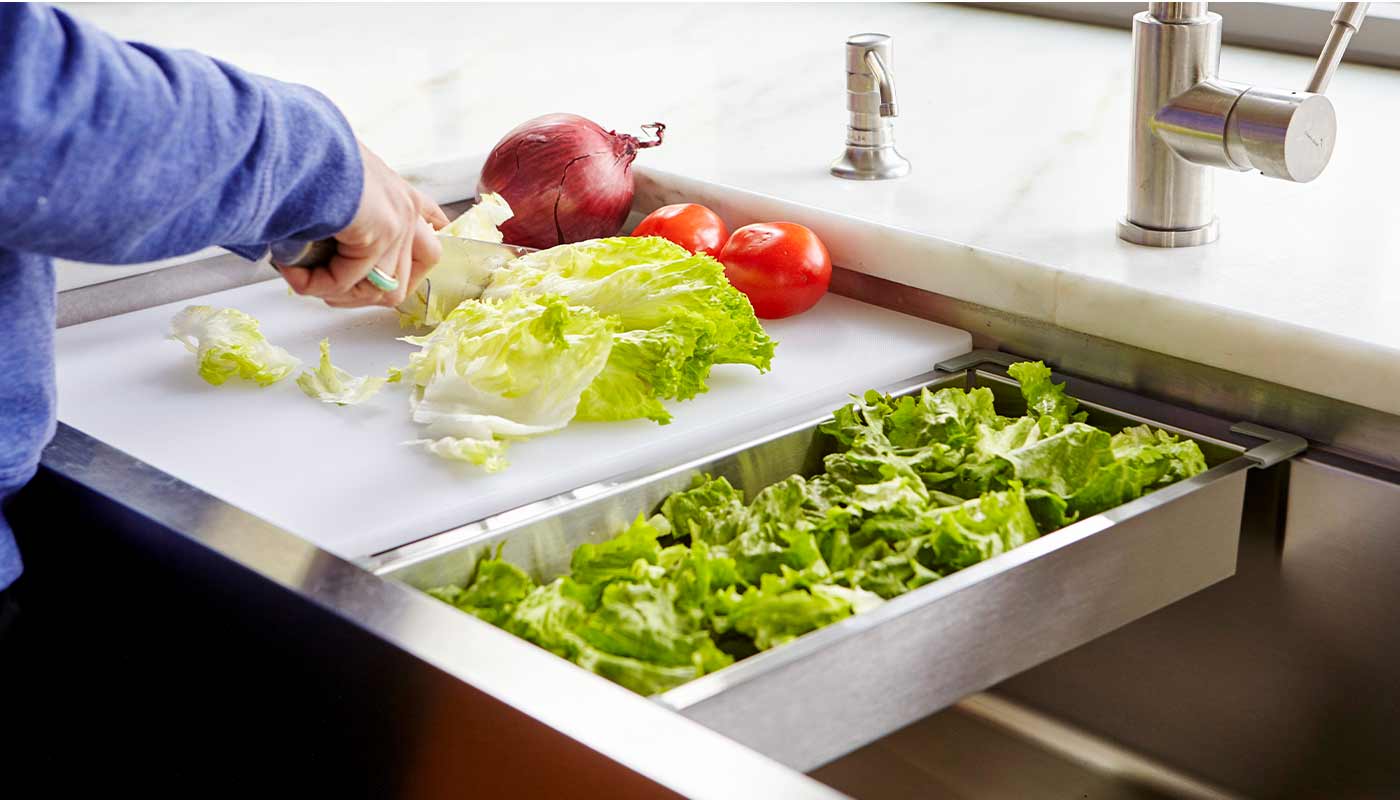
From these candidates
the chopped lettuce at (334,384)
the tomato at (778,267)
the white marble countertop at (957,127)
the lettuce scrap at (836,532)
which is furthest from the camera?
the tomato at (778,267)

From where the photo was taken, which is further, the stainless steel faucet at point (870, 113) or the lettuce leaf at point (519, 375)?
the stainless steel faucet at point (870, 113)

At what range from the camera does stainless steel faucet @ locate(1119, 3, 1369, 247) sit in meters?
1.19

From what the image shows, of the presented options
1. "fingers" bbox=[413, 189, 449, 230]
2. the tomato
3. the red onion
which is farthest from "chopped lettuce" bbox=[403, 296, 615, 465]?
the red onion

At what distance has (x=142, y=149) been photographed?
87 cm

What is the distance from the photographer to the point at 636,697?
0.79 m

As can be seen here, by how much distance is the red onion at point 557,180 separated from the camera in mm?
1606

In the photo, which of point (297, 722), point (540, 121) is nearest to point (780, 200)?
point (540, 121)

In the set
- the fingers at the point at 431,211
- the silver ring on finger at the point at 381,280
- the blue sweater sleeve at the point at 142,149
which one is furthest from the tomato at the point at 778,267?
the blue sweater sleeve at the point at 142,149

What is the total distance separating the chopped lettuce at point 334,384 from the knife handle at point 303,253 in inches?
9.5

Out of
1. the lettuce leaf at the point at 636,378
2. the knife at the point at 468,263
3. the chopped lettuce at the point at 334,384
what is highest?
the knife at the point at 468,263

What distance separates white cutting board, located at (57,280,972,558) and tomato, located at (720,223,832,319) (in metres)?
0.03

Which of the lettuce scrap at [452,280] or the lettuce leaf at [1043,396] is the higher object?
the lettuce scrap at [452,280]

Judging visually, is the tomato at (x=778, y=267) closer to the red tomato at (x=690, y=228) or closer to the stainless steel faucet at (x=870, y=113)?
the red tomato at (x=690, y=228)

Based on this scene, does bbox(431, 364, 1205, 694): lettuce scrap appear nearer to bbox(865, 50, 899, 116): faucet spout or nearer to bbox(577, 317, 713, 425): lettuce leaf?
bbox(577, 317, 713, 425): lettuce leaf
